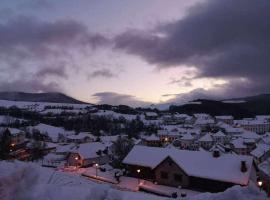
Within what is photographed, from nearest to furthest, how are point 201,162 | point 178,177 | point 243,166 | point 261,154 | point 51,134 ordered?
point 243,166, point 178,177, point 201,162, point 261,154, point 51,134

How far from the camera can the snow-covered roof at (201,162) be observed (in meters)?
34.5

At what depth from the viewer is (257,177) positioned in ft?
122

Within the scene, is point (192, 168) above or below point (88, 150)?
above

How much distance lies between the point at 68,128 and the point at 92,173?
110354 mm

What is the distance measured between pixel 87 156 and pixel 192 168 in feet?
80.8

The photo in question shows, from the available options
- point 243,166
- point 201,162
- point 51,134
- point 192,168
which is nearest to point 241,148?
point 201,162

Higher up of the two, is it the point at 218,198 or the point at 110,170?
the point at 218,198

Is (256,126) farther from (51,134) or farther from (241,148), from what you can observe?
(51,134)

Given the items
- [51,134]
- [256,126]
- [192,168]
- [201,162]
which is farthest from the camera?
[256,126]

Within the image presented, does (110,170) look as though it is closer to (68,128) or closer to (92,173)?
(92,173)

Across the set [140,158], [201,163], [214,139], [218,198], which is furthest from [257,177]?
[214,139]

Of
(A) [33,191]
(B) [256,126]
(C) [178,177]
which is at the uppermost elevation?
(A) [33,191]

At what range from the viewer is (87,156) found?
56.7 metres

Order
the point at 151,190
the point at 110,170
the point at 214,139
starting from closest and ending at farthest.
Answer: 1. the point at 151,190
2. the point at 110,170
3. the point at 214,139
